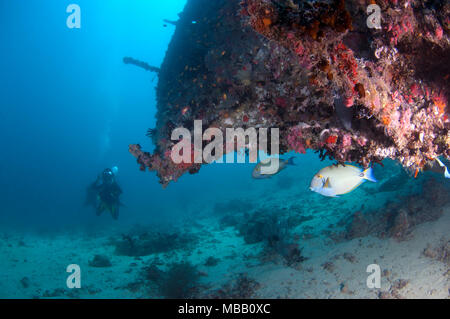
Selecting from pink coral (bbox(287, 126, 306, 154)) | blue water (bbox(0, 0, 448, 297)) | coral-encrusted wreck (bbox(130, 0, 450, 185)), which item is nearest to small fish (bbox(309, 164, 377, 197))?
coral-encrusted wreck (bbox(130, 0, 450, 185))

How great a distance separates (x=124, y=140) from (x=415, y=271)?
11441 centimetres

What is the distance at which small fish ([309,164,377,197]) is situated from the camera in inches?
129

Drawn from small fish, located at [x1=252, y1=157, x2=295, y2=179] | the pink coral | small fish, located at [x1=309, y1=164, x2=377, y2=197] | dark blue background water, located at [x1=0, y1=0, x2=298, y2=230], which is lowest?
small fish, located at [x1=309, y1=164, x2=377, y2=197]

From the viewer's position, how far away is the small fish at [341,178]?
3273 millimetres

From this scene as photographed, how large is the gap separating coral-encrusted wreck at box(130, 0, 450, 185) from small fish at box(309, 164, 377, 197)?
344 millimetres

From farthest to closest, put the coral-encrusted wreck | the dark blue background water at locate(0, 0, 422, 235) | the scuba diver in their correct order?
the dark blue background water at locate(0, 0, 422, 235) → the scuba diver → the coral-encrusted wreck

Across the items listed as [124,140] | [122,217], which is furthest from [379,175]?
[124,140]

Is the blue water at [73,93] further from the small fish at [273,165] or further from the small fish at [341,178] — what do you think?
the small fish at [341,178]

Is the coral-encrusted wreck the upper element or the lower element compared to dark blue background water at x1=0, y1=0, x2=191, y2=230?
lower

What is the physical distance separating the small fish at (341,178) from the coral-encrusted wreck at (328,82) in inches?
13.5

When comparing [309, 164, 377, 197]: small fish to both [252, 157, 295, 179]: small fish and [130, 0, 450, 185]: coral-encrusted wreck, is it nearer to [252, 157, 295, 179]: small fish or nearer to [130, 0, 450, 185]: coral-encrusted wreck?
[130, 0, 450, 185]: coral-encrusted wreck

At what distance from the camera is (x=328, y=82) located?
2334 mm

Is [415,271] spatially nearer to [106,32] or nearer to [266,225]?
[266,225]

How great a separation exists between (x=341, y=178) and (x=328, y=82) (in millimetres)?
1583
